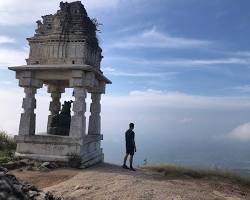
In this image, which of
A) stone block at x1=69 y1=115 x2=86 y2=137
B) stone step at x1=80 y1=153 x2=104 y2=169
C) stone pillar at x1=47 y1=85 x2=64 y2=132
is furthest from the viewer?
stone pillar at x1=47 y1=85 x2=64 y2=132

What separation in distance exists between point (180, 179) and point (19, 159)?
5.74 m

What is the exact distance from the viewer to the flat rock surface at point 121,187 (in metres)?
10.6

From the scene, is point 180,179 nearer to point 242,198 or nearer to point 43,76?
point 242,198

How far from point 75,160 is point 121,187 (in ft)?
12.5

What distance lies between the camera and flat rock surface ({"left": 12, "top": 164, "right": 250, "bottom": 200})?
10.6m

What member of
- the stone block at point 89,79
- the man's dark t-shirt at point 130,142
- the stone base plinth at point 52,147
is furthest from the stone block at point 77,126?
the man's dark t-shirt at point 130,142

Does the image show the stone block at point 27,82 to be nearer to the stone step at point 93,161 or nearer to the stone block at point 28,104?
the stone block at point 28,104

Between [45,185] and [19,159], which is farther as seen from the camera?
[19,159]

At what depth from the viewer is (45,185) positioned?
12062mm

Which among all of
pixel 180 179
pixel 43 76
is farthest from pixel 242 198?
pixel 43 76

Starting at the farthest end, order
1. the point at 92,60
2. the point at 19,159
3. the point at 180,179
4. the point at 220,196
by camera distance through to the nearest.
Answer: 1. the point at 92,60
2. the point at 19,159
3. the point at 180,179
4. the point at 220,196

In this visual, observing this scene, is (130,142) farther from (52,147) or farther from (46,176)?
(46,176)

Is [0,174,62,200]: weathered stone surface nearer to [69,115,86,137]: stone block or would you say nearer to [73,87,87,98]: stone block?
[69,115,86,137]: stone block

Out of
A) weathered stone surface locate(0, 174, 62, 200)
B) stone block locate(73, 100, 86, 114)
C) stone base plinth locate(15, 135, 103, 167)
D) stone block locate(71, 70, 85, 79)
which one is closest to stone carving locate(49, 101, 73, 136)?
stone base plinth locate(15, 135, 103, 167)
